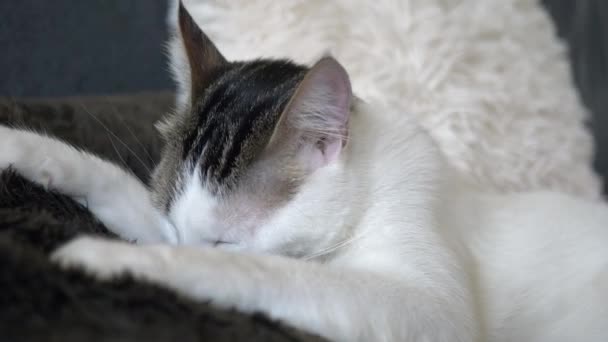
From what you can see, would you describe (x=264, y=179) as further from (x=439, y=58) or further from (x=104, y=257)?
(x=439, y=58)

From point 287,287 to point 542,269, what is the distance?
1.87 ft

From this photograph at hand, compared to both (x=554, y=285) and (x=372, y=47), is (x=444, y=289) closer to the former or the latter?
(x=554, y=285)

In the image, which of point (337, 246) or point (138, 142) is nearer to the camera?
point (337, 246)

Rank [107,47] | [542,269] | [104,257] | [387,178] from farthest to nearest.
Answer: [107,47] → [542,269] → [387,178] → [104,257]

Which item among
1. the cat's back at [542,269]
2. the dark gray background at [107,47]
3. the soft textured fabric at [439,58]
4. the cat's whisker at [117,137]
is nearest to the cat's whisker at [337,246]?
the cat's back at [542,269]

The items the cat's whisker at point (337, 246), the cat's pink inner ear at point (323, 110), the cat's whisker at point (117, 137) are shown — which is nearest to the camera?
the cat's pink inner ear at point (323, 110)

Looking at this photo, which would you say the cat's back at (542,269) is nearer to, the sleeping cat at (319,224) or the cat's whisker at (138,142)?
the sleeping cat at (319,224)

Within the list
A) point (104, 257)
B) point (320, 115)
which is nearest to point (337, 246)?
point (320, 115)

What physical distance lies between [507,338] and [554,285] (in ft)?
0.44

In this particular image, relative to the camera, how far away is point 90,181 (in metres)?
0.83

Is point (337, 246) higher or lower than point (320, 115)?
lower

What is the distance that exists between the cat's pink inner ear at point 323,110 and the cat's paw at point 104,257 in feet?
0.91

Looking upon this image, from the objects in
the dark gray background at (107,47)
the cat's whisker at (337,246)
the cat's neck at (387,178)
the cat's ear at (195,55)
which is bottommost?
the dark gray background at (107,47)

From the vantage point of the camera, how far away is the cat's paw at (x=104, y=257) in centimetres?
50
